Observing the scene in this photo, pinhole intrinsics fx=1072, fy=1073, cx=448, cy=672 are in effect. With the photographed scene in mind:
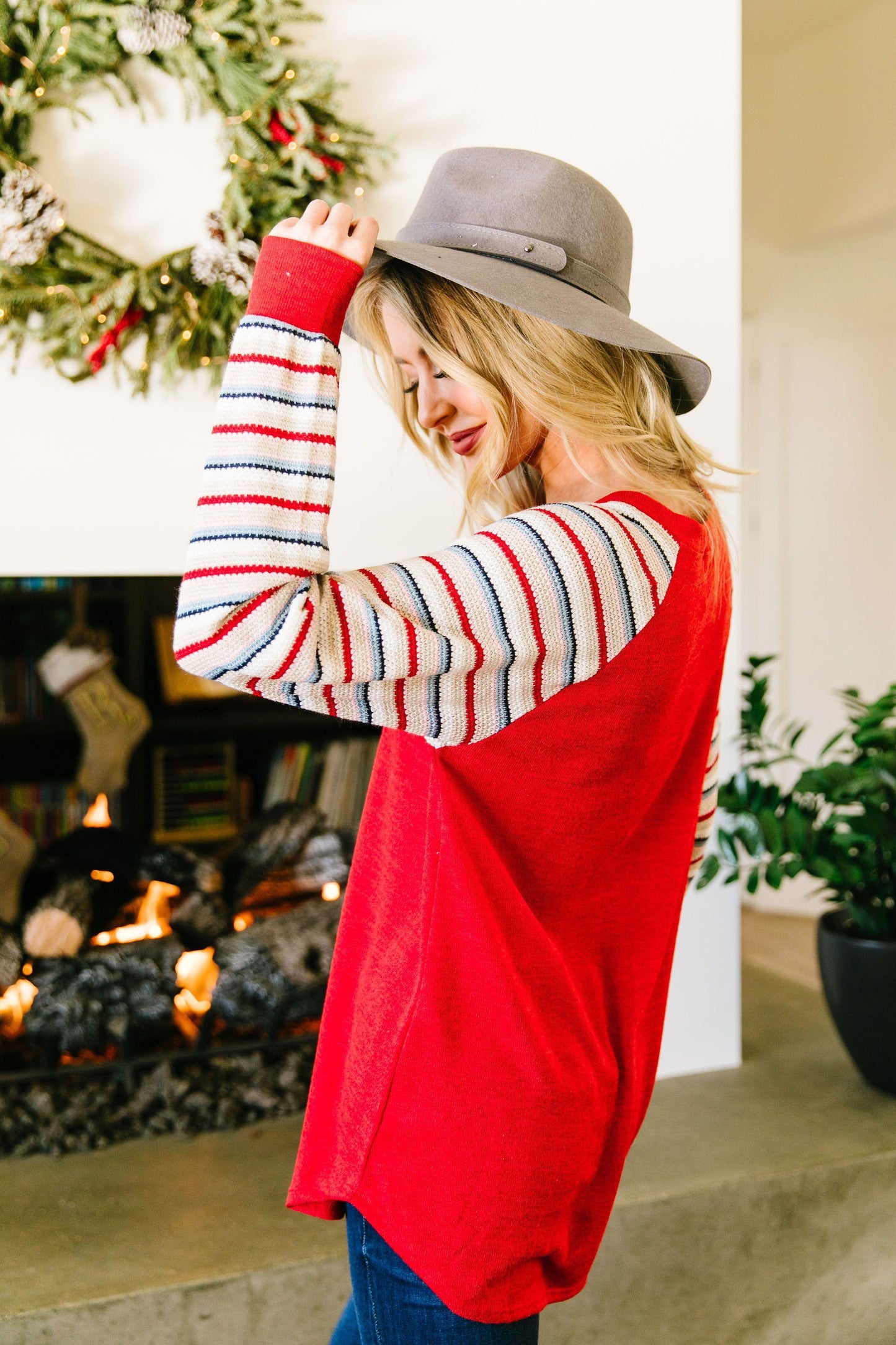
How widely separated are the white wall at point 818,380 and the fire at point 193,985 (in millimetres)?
2048

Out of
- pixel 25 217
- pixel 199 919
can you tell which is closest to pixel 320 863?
pixel 199 919

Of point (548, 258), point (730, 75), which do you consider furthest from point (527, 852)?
point (730, 75)

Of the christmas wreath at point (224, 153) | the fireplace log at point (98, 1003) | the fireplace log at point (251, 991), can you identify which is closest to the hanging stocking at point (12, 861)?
the fireplace log at point (98, 1003)

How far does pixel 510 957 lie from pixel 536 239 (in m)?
0.53

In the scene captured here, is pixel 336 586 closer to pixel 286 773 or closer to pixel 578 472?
pixel 578 472

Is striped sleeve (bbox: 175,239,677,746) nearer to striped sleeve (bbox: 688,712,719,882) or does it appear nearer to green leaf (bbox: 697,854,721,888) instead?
striped sleeve (bbox: 688,712,719,882)

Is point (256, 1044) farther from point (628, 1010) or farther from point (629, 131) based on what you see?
point (629, 131)

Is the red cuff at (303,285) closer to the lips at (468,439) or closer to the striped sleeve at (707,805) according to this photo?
the lips at (468,439)

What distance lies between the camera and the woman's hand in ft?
2.16

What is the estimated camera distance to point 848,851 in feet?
6.08

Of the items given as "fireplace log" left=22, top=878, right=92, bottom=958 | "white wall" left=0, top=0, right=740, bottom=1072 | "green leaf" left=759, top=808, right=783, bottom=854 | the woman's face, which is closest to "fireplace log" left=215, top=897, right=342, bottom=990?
"fireplace log" left=22, top=878, right=92, bottom=958

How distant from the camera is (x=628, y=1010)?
82 centimetres

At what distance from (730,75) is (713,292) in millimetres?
374

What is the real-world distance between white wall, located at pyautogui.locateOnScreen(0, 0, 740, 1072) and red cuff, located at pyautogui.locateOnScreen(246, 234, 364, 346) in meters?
1.08
